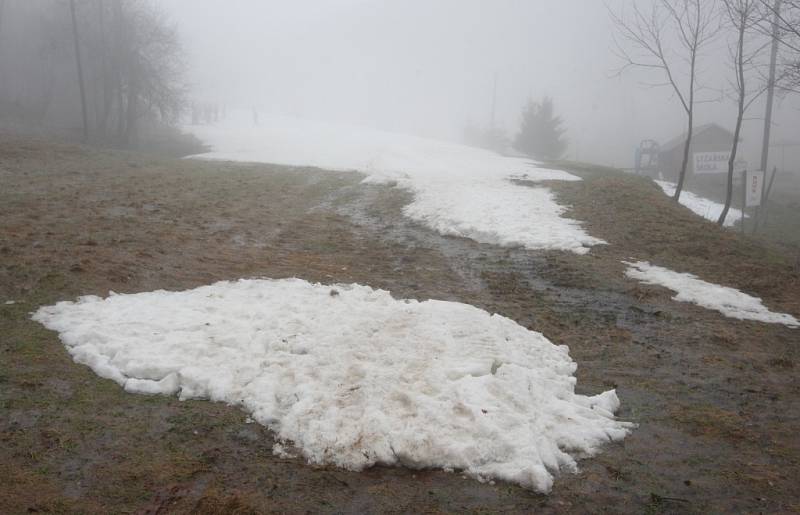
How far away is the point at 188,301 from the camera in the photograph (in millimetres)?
5898

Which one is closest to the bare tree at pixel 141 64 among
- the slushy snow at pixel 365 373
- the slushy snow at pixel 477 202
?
the slushy snow at pixel 477 202

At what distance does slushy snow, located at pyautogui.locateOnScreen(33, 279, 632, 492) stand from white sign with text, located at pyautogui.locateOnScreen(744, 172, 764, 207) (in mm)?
12814

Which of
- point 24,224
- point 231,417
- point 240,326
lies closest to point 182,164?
point 24,224

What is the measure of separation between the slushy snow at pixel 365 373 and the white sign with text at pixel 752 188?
42.0 feet

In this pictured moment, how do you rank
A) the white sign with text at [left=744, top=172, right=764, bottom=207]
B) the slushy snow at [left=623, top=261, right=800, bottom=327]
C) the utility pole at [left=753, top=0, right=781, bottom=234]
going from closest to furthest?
the slushy snow at [left=623, top=261, right=800, bottom=327] → the utility pole at [left=753, top=0, right=781, bottom=234] → the white sign with text at [left=744, top=172, right=764, bottom=207]

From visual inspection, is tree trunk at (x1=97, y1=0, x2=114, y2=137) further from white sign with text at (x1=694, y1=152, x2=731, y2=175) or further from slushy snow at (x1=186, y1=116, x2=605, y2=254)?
white sign with text at (x1=694, y1=152, x2=731, y2=175)

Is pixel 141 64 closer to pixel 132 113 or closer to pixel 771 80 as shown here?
pixel 132 113

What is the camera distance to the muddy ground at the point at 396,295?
10.7 ft

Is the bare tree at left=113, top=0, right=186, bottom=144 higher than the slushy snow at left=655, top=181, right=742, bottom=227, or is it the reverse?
the bare tree at left=113, top=0, right=186, bottom=144

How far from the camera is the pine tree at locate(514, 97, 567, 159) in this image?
149 ft

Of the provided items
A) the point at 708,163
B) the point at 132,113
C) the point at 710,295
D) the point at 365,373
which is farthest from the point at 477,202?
the point at 132,113

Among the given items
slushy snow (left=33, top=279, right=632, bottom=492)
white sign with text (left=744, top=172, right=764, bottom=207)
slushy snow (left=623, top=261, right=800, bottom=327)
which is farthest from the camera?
white sign with text (left=744, top=172, right=764, bottom=207)

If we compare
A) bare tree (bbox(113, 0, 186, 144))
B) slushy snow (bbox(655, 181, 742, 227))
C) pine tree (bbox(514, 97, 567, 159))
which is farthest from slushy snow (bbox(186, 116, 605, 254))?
pine tree (bbox(514, 97, 567, 159))

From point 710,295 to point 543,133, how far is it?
133 ft
